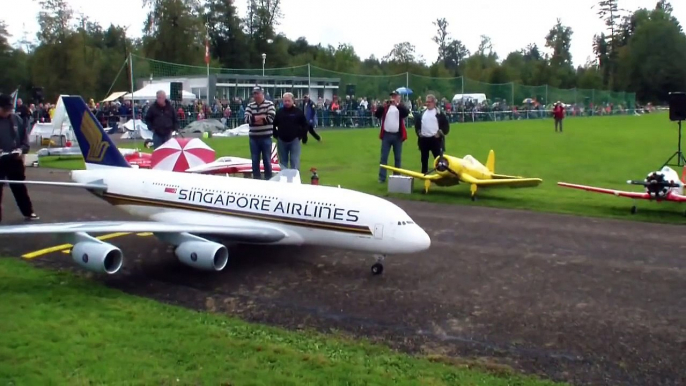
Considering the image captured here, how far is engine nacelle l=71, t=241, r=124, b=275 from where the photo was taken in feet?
26.7

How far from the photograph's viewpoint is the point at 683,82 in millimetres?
94812

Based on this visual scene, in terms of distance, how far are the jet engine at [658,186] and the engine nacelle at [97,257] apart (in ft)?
32.2

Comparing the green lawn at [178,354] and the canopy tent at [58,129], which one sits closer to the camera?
the green lawn at [178,354]

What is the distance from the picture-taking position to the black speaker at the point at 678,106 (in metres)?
15.3

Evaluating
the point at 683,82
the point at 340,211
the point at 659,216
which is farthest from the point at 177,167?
the point at 683,82

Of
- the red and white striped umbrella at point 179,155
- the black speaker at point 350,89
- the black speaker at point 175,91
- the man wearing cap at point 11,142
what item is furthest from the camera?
the black speaker at point 350,89

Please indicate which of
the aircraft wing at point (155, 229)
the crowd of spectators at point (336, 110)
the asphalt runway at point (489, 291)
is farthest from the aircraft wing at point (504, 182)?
the crowd of spectators at point (336, 110)

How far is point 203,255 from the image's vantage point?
854 centimetres

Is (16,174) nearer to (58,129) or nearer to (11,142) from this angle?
(11,142)

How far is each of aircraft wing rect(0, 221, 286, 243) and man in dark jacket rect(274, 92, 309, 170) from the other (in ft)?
17.5

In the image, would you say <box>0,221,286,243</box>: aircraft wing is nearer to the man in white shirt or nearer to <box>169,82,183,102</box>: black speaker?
the man in white shirt

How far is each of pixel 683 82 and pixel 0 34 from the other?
3499 inches

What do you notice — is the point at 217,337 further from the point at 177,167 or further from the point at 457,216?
the point at 177,167

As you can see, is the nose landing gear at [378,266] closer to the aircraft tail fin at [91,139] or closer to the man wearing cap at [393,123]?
the aircraft tail fin at [91,139]
